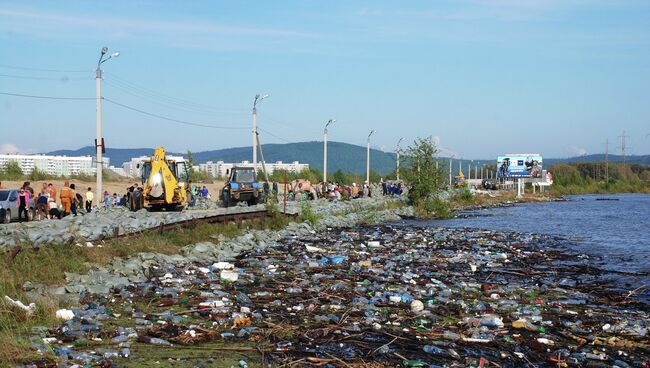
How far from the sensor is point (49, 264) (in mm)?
11250

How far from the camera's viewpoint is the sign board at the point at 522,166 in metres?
88.4

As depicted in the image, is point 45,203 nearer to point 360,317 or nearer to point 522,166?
point 360,317

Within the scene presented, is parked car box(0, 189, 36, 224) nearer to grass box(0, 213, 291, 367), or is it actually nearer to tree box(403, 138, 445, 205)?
grass box(0, 213, 291, 367)

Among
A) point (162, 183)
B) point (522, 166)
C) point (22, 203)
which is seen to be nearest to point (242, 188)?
point (162, 183)

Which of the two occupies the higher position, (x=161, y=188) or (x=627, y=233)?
(x=161, y=188)

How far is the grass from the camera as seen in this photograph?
734 cm

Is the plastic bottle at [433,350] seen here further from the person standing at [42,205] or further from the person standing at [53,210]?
the person standing at [53,210]

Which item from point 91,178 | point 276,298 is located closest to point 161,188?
point 276,298

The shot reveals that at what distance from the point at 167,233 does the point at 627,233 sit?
19153mm

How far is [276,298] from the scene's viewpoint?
10734mm

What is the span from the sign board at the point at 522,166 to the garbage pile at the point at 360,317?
74.7 metres

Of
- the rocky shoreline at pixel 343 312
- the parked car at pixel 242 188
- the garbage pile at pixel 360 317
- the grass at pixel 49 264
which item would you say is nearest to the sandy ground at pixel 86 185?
the parked car at pixel 242 188

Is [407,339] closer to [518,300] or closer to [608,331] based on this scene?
[608,331]

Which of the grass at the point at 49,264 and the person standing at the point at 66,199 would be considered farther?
the person standing at the point at 66,199
